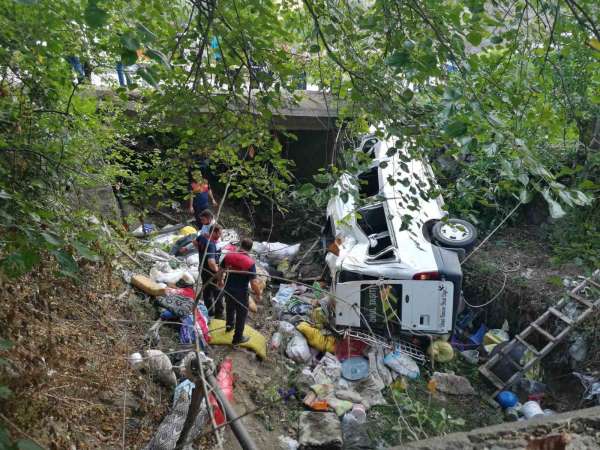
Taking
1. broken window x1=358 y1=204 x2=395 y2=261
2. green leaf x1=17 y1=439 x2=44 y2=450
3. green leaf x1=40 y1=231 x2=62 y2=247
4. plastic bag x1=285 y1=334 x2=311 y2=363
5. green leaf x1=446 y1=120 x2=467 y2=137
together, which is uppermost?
green leaf x1=446 y1=120 x2=467 y2=137

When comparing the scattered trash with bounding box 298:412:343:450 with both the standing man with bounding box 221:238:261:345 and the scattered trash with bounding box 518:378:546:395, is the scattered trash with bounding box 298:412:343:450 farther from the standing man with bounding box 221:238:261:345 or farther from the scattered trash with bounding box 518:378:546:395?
the scattered trash with bounding box 518:378:546:395

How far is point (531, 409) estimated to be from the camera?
19.4ft

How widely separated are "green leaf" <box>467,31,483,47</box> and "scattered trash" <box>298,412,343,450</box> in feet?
13.0

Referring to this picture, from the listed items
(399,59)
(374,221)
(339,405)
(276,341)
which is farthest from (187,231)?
(399,59)

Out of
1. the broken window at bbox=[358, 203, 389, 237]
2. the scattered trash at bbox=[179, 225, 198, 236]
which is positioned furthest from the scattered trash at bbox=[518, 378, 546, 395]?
the scattered trash at bbox=[179, 225, 198, 236]

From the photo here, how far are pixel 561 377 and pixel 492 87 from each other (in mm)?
5471

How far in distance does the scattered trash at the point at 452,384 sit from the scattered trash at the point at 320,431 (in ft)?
5.59

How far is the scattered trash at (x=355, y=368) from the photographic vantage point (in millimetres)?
6152

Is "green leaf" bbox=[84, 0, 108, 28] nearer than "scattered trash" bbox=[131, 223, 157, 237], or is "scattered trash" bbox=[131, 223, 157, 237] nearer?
"green leaf" bbox=[84, 0, 108, 28]

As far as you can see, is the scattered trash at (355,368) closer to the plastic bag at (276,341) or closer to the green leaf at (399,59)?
the plastic bag at (276,341)

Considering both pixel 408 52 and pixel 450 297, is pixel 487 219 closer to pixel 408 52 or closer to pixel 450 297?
pixel 450 297

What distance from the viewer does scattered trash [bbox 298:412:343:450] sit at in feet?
15.8

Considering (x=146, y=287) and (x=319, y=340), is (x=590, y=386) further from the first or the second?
(x=146, y=287)

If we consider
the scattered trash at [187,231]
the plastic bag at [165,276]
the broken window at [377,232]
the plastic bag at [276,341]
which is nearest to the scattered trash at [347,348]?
the plastic bag at [276,341]
